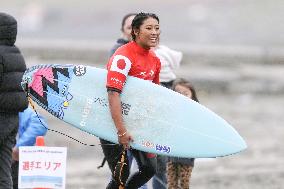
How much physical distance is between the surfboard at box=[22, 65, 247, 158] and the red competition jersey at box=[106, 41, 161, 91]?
3.1 inches

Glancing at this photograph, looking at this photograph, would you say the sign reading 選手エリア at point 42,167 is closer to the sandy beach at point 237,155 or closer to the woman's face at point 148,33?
the woman's face at point 148,33

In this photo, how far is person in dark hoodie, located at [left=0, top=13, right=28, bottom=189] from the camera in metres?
7.33

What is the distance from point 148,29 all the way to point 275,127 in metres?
9.97

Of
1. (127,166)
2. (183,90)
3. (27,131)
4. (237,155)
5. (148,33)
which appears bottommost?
(237,155)

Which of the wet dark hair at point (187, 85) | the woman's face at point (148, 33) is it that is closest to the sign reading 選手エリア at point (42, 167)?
the woman's face at point (148, 33)

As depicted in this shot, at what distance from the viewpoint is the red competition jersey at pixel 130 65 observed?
6.78m

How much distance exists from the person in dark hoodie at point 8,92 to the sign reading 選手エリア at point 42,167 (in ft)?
0.64

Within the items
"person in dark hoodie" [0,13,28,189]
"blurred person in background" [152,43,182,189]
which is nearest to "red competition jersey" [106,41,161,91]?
"person in dark hoodie" [0,13,28,189]

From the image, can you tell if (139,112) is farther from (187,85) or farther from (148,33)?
(187,85)

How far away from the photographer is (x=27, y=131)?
8.13m

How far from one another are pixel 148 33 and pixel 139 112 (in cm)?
61

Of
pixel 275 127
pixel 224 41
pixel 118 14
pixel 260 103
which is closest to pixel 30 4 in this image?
pixel 118 14

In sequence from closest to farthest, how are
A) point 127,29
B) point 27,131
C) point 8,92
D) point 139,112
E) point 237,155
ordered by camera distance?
point 139,112, point 8,92, point 27,131, point 127,29, point 237,155

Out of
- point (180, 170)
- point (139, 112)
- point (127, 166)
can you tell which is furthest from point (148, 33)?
point (180, 170)
